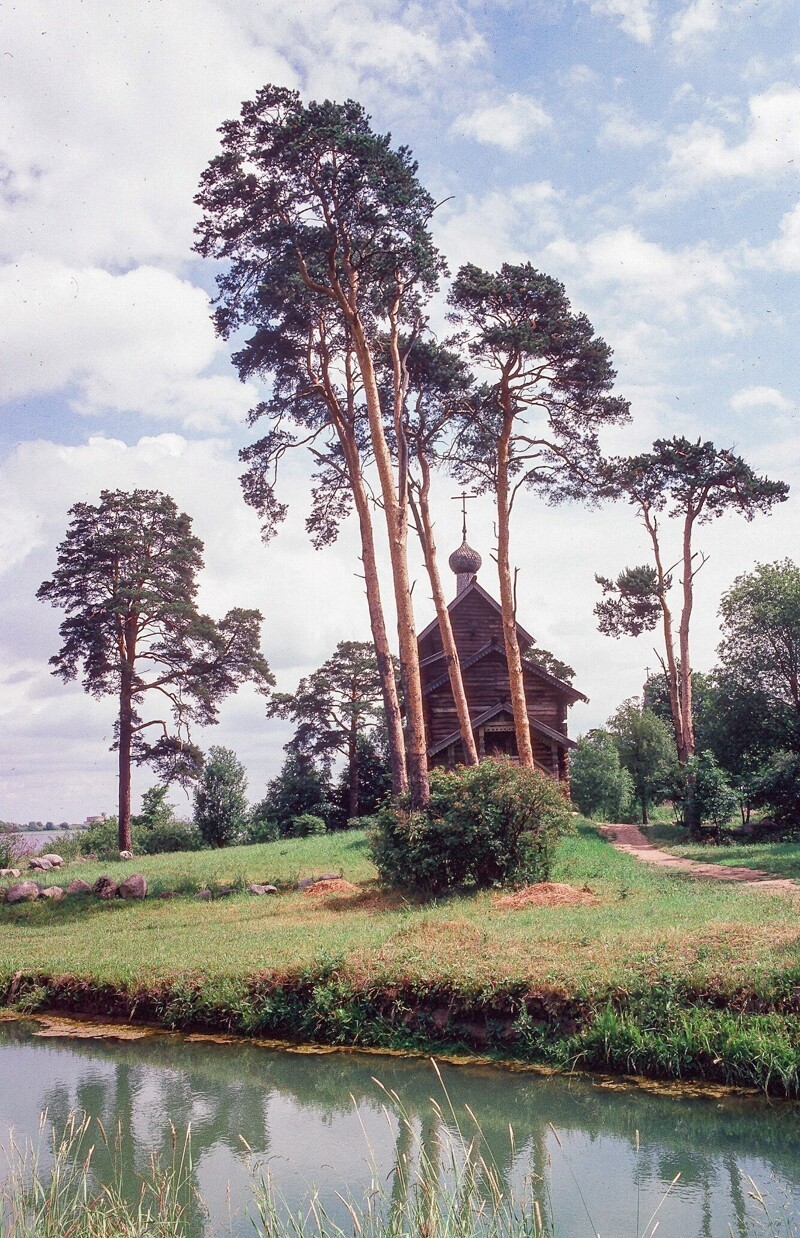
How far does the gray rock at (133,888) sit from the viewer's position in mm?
20859

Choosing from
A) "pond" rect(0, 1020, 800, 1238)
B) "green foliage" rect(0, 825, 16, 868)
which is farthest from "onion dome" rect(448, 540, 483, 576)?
"pond" rect(0, 1020, 800, 1238)

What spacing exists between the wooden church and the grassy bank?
625 inches

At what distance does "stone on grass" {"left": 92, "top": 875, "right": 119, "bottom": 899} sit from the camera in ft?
69.3

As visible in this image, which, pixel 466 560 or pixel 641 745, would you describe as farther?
Result: pixel 641 745

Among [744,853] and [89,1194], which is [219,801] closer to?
[744,853]

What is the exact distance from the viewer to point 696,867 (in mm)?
20859

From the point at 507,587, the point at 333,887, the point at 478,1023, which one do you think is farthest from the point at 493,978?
the point at 507,587

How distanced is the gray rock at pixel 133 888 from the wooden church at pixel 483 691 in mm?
12167

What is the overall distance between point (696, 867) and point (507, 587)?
7.74 metres

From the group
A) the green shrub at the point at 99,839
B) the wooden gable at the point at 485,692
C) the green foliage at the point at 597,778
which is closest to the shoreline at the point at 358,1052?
the wooden gable at the point at 485,692

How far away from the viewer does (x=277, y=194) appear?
61.0 ft

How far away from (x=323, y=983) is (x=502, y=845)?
7.21 metres

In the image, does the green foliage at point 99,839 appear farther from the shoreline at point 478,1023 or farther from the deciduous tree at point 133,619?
the shoreline at point 478,1023

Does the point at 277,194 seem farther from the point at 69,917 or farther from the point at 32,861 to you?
the point at 32,861
